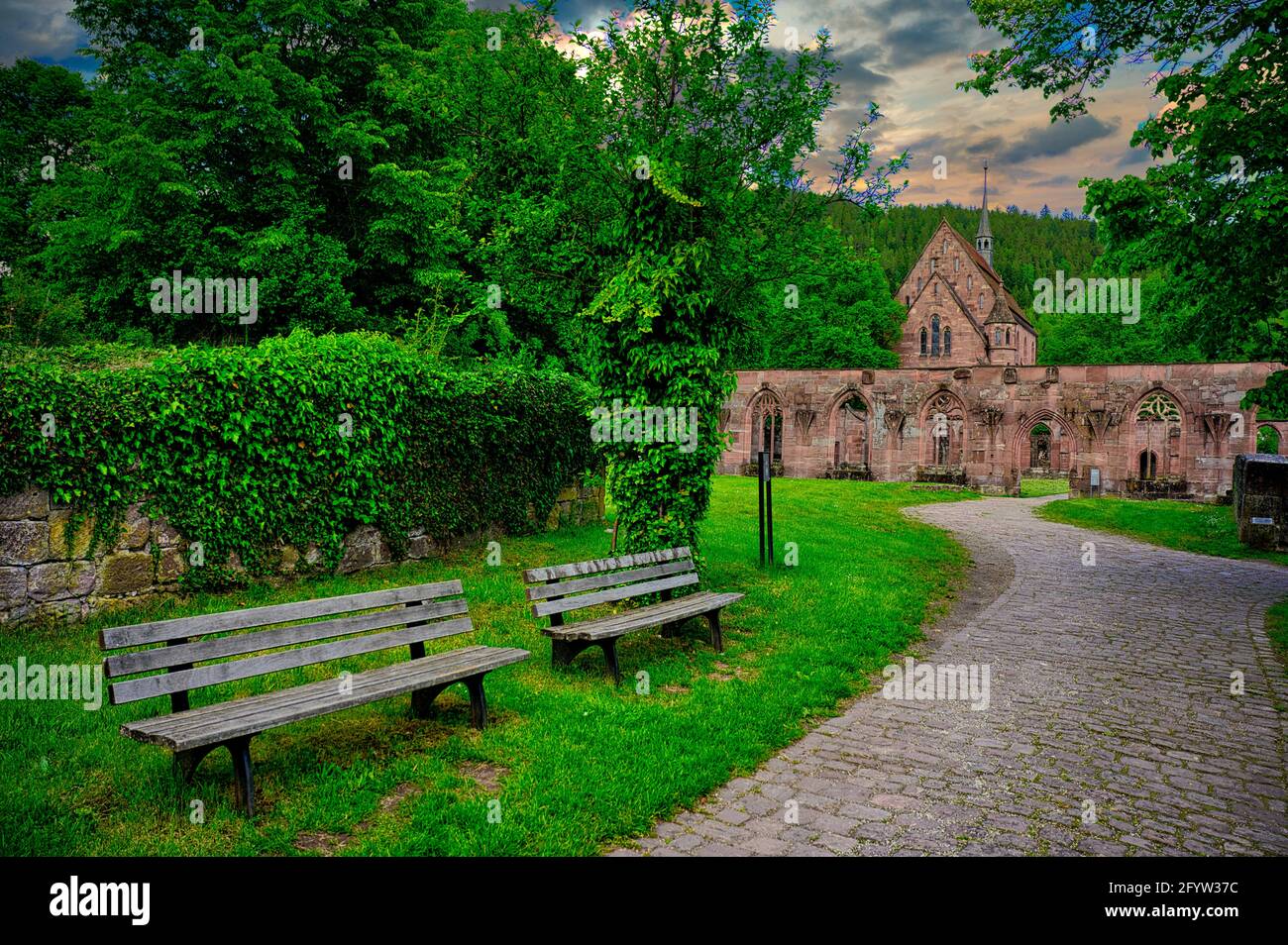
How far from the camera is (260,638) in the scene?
14.6ft

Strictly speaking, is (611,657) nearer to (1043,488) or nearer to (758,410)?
(758,410)

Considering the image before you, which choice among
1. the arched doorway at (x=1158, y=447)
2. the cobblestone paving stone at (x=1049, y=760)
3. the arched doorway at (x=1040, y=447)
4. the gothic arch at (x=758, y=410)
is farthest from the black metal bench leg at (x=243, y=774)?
the arched doorway at (x=1040, y=447)

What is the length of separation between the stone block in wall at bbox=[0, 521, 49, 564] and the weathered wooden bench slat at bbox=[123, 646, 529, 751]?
3.56m

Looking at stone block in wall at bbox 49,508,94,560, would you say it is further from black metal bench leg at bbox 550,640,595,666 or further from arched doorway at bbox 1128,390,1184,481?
arched doorway at bbox 1128,390,1184,481

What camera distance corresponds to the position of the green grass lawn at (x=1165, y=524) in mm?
16148

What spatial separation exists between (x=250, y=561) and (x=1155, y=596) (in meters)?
11.5

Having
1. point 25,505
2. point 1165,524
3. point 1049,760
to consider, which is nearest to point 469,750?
→ point 1049,760

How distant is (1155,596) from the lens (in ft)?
35.8

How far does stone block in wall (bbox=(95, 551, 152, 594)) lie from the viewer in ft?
22.9

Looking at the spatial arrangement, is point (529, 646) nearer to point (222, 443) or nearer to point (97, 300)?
point (222, 443)

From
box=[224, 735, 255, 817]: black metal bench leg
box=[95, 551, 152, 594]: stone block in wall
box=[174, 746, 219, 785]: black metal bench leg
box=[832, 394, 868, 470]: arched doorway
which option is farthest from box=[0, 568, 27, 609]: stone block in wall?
box=[832, 394, 868, 470]: arched doorway

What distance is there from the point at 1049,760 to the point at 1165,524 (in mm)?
18368

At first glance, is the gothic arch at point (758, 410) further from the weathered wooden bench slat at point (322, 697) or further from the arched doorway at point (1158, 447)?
the weathered wooden bench slat at point (322, 697)

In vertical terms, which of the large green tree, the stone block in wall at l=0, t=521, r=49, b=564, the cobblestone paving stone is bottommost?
the cobblestone paving stone
